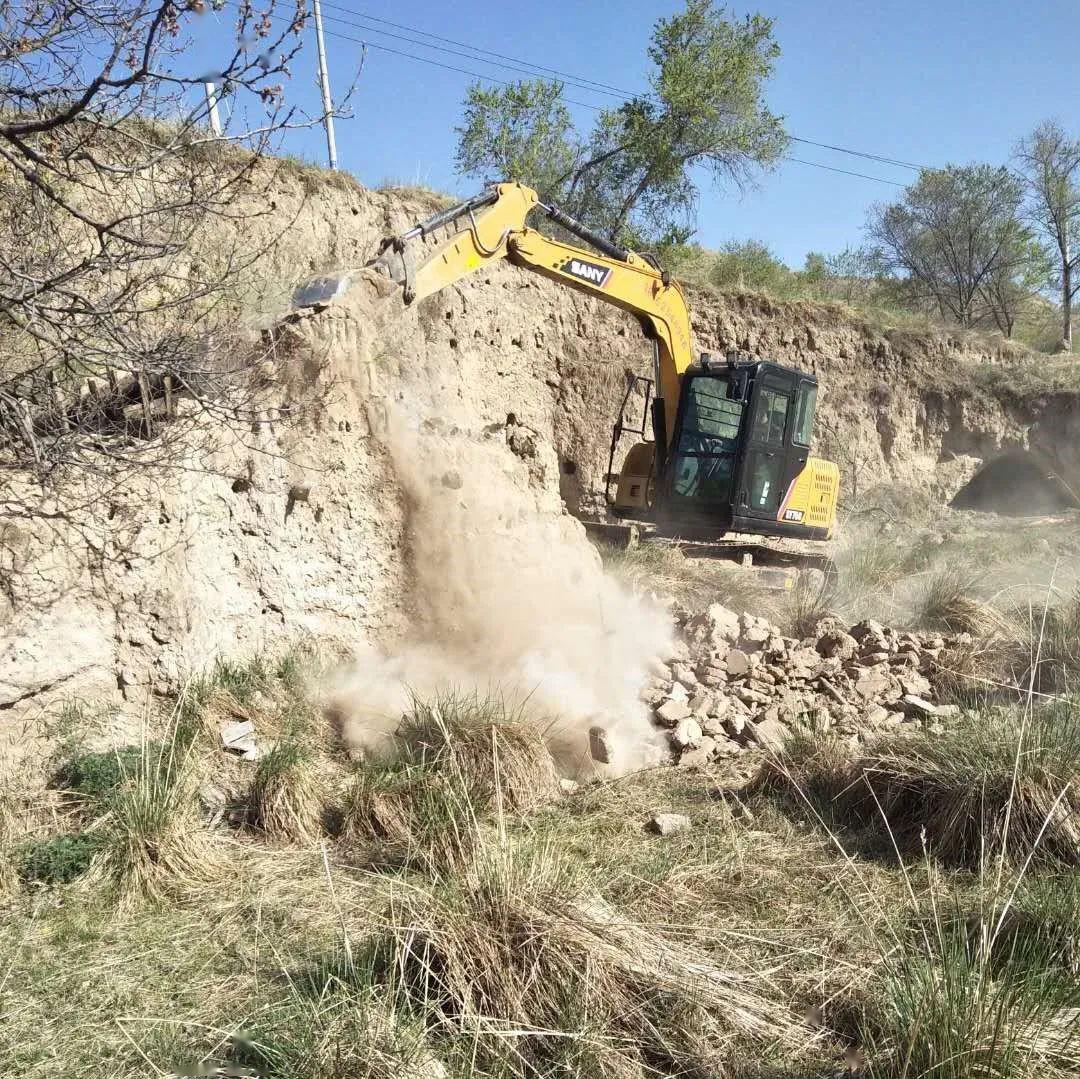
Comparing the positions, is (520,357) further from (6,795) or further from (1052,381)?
(1052,381)

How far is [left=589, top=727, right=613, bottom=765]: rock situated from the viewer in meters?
6.31

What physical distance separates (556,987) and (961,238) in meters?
32.4

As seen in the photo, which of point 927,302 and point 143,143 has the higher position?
point 927,302

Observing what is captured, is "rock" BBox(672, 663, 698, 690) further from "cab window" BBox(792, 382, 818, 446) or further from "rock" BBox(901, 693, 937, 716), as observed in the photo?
"cab window" BBox(792, 382, 818, 446)

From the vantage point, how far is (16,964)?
3752 mm

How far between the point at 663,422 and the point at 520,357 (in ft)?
9.05

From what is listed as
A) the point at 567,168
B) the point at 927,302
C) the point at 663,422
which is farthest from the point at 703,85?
the point at 927,302

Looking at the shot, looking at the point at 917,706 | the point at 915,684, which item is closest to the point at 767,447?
the point at 915,684

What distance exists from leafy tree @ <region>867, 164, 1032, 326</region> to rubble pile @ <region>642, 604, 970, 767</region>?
24.9 m

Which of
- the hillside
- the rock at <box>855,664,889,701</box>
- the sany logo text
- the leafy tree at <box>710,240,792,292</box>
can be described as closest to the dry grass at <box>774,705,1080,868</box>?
the hillside

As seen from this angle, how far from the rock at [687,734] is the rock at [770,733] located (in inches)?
14.8

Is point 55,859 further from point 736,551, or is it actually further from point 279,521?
point 736,551

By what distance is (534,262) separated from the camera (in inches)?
369

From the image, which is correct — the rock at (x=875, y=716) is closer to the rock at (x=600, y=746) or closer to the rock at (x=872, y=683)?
the rock at (x=872, y=683)
